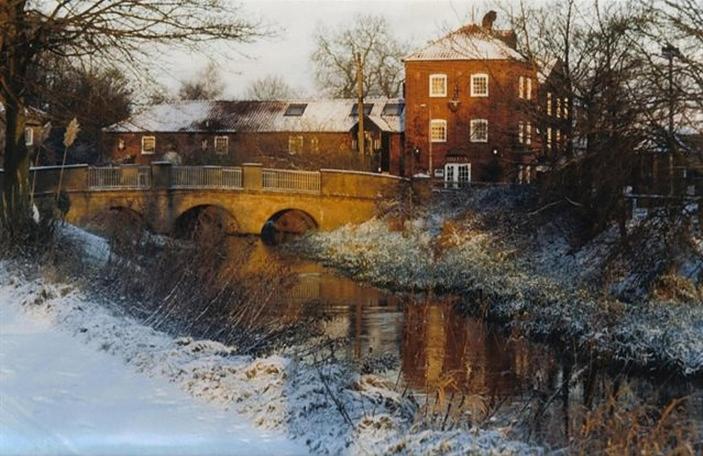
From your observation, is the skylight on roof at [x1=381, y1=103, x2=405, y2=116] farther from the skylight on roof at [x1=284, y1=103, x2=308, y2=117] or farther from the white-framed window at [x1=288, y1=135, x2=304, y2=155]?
the skylight on roof at [x1=284, y1=103, x2=308, y2=117]

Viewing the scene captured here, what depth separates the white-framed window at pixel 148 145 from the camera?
59031mm

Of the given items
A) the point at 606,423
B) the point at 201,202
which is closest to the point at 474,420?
the point at 606,423

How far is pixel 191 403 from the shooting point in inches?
296

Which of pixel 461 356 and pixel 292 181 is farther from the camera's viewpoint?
pixel 292 181

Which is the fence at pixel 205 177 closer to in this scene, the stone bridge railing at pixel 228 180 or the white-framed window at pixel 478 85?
the stone bridge railing at pixel 228 180

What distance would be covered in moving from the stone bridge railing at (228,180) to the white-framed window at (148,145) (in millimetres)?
22726

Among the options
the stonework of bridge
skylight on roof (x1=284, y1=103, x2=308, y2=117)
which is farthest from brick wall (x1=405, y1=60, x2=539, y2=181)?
the stonework of bridge

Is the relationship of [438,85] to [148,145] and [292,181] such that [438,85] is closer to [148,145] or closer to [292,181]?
[292,181]

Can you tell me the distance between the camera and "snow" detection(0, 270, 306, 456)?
249 inches

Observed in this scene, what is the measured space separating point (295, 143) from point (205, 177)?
16.5 m

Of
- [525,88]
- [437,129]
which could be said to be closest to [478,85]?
[437,129]

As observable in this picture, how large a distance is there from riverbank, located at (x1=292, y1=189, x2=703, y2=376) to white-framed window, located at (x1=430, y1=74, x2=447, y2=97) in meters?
19.7

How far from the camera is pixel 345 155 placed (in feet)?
138

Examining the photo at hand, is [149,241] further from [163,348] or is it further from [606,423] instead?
[606,423]
